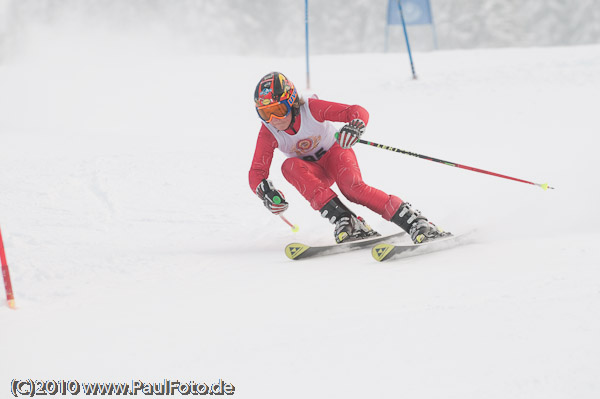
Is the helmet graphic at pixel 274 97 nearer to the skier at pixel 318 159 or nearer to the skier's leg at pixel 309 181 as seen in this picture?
the skier at pixel 318 159

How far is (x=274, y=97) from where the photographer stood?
3604 mm

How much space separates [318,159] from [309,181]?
0.28 metres

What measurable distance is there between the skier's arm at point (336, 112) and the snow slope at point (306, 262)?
2.60 feet

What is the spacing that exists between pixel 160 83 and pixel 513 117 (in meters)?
6.34

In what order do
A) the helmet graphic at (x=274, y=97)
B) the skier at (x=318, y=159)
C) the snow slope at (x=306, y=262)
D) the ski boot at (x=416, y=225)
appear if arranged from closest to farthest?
the snow slope at (x=306, y=262) < the ski boot at (x=416, y=225) < the skier at (x=318, y=159) < the helmet graphic at (x=274, y=97)

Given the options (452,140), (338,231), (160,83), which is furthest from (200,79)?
(338,231)

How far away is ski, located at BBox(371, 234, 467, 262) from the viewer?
310 cm

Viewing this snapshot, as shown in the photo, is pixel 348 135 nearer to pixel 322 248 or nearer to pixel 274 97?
pixel 274 97

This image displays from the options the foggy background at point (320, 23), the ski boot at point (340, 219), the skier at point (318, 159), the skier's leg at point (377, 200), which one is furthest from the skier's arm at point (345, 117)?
the foggy background at point (320, 23)

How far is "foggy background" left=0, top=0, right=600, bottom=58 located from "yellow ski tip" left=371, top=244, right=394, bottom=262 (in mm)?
21121

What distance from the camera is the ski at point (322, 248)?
3.55 m

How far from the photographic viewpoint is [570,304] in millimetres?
2043

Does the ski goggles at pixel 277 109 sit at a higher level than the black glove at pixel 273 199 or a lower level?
higher

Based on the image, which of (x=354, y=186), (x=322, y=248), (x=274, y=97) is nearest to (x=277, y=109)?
(x=274, y=97)
